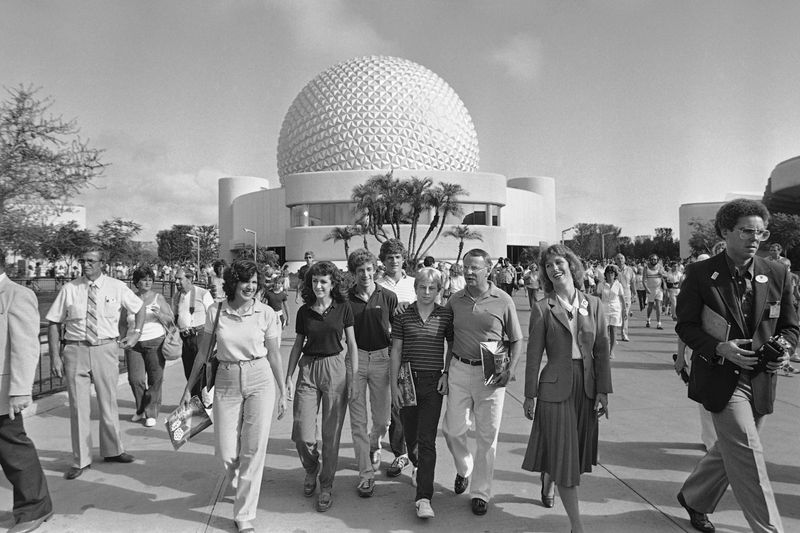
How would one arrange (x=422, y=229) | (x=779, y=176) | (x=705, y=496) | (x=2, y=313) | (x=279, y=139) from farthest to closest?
1. (x=279, y=139)
2. (x=422, y=229)
3. (x=779, y=176)
4. (x=2, y=313)
5. (x=705, y=496)

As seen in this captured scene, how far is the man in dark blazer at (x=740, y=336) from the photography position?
3084 millimetres

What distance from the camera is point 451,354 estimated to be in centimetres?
423

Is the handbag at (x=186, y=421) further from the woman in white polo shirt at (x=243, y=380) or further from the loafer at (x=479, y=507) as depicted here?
the loafer at (x=479, y=507)

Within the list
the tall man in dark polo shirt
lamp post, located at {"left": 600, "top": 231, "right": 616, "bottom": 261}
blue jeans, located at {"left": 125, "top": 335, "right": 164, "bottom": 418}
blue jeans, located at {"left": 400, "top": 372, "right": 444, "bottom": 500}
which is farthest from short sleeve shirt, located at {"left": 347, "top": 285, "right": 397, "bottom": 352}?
lamp post, located at {"left": 600, "top": 231, "right": 616, "bottom": 261}

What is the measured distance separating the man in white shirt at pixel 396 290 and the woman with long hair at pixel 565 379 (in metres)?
1.33

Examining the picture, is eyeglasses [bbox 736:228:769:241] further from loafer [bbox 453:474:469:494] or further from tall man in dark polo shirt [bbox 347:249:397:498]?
tall man in dark polo shirt [bbox 347:249:397:498]

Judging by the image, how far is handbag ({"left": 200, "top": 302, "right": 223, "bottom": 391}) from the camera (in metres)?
3.98

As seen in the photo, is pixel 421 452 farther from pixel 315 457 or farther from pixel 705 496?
pixel 705 496

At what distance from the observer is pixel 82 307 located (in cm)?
500

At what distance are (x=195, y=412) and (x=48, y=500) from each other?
111cm

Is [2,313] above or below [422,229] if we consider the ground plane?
below

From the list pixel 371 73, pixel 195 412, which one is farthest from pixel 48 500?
pixel 371 73

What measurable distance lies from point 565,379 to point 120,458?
392 cm

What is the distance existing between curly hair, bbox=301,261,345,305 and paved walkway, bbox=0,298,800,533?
147 centimetres
